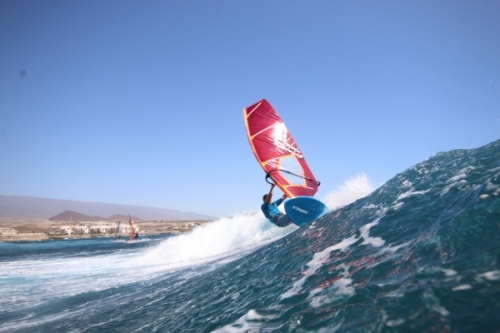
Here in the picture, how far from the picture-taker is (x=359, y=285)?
14.1 ft

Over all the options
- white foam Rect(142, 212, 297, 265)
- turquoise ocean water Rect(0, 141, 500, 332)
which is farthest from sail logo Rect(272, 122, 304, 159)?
turquoise ocean water Rect(0, 141, 500, 332)

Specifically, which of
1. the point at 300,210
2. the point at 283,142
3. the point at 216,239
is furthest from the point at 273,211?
the point at 216,239

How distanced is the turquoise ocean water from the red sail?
174 inches

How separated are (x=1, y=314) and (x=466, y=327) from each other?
1216 cm

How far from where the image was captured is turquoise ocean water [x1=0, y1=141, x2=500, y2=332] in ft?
10.3

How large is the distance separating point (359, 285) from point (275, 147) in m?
12.3

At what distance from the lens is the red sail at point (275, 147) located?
1448cm

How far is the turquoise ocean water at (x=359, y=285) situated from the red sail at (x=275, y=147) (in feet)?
14.5

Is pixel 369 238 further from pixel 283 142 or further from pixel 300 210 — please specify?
pixel 283 142

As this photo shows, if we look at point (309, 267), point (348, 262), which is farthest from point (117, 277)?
point (348, 262)

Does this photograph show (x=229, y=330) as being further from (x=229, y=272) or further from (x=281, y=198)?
(x=281, y=198)

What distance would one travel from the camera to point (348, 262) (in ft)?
18.2

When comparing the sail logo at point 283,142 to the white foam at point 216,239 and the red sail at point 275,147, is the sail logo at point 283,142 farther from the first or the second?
the white foam at point 216,239

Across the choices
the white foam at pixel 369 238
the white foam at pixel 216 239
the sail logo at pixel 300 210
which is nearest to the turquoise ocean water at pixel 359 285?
the white foam at pixel 369 238
